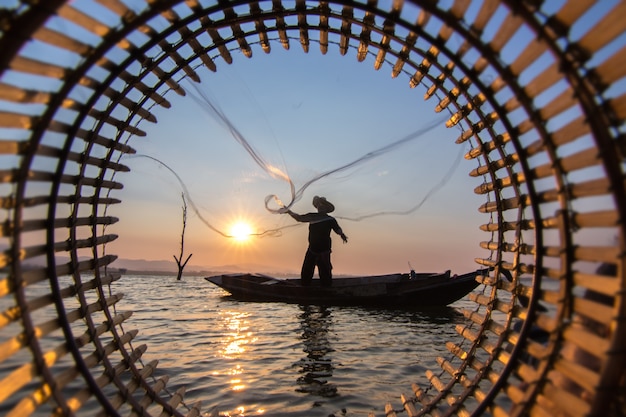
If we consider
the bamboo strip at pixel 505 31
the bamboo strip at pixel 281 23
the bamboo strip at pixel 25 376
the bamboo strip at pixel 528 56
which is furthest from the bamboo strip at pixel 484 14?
the bamboo strip at pixel 25 376

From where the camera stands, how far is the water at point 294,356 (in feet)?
18.8

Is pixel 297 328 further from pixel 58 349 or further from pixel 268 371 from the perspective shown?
pixel 58 349

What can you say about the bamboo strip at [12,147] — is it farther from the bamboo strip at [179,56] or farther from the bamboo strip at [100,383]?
the bamboo strip at [100,383]

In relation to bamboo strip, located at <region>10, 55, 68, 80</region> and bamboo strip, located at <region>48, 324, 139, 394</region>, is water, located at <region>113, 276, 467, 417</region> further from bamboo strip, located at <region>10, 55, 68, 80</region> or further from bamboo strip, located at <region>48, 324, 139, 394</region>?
bamboo strip, located at <region>10, 55, 68, 80</region>

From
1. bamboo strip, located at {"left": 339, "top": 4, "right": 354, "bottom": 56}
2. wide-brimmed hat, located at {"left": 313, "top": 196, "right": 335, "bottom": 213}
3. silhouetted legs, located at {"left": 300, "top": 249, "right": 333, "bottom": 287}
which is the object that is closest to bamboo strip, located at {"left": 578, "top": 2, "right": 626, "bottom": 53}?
bamboo strip, located at {"left": 339, "top": 4, "right": 354, "bottom": 56}

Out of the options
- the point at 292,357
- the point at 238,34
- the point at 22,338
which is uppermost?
the point at 238,34

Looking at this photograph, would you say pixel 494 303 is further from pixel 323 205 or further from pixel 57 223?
pixel 323 205

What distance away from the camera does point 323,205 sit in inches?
613

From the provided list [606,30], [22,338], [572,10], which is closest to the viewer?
[606,30]

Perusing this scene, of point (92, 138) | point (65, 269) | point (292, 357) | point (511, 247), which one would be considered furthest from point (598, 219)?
point (292, 357)

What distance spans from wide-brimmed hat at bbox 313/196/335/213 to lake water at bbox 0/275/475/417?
12.0 ft

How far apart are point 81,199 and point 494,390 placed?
387 centimetres

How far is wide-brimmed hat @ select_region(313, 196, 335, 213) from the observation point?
1549cm

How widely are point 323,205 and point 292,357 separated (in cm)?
792
